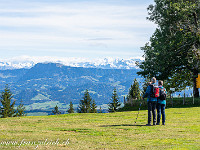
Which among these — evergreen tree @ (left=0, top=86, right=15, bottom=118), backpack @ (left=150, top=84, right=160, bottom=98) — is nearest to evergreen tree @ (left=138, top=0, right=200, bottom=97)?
backpack @ (left=150, top=84, right=160, bottom=98)

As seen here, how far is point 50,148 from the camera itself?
11.5m

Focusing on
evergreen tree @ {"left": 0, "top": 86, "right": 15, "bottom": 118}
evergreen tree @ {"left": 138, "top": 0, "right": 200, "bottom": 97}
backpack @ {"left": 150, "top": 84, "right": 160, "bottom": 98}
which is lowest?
evergreen tree @ {"left": 0, "top": 86, "right": 15, "bottom": 118}

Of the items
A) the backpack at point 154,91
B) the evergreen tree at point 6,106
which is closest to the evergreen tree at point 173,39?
the backpack at point 154,91

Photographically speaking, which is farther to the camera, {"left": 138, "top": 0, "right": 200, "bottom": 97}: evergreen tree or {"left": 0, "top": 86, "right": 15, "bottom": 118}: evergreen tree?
{"left": 0, "top": 86, "right": 15, "bottom": 118}: evergreen tree

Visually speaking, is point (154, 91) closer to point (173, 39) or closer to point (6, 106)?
point (173, 39)

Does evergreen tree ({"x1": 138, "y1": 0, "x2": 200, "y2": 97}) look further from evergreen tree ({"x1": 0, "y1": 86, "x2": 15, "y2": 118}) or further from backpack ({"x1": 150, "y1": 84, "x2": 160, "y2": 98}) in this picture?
evergreen tree ({"x1": 0, "y1": 86, "x2": 15, "y2": 118})

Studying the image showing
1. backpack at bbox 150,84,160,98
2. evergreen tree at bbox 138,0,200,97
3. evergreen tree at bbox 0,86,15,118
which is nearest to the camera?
backpack at bbox 150,84,160,98

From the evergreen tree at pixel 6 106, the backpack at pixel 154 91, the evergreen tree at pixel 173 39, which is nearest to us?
the backpack at pixel 154 91

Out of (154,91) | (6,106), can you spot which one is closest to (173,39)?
(154,91)

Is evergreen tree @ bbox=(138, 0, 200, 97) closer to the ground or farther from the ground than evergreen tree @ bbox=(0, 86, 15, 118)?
farther from the ground

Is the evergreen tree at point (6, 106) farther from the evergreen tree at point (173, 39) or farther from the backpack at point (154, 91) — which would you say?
the backpack at point (154, 91)

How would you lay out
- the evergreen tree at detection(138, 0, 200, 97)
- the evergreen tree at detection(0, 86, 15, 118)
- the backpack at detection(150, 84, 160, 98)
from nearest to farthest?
1. the backpack at detection(150, 84, 160, 98)
2. the evergreen tree at detection(138, 0, 200, 97)
3. the evergreen tree at detection(0, 86, 15, 118)

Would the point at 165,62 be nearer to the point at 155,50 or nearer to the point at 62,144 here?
the point at 155,50

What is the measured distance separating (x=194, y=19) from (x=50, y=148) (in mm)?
38351
